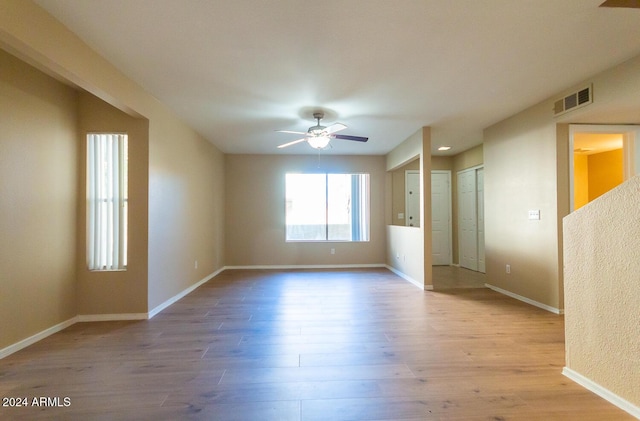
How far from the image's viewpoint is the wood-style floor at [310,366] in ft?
5.57

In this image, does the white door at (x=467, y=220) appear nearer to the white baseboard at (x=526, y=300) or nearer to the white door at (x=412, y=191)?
the white door at (x=412, y=191)

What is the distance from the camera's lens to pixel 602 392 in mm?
1786

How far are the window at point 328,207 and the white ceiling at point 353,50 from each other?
118 inches

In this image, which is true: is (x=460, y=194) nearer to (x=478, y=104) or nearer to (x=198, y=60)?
(x=478, y=104)

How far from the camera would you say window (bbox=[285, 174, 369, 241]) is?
6688 millimetres

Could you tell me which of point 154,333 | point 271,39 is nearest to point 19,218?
point 154,333

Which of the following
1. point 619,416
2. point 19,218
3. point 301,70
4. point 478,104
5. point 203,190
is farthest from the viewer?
point 203,190

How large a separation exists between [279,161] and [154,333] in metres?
4.42

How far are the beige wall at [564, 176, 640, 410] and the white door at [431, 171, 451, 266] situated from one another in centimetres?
481

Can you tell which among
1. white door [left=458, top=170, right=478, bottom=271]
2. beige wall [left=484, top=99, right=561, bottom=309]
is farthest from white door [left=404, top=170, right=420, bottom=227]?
beige wall [left=484, top=99, right=561, bottom=309]

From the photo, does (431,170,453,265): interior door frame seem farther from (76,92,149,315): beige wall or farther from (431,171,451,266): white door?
(76,92,149,315): beige wall

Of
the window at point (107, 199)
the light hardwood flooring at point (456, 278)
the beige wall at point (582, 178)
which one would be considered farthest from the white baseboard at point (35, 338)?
the beige wall at point (582, 178)

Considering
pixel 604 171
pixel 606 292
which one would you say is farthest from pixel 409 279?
pixel 604 171

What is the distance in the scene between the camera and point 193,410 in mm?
1692
